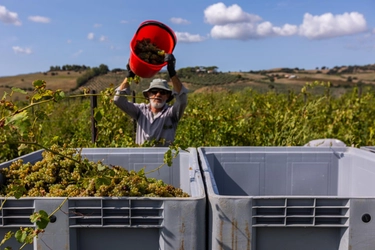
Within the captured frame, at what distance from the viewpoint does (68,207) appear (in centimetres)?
128

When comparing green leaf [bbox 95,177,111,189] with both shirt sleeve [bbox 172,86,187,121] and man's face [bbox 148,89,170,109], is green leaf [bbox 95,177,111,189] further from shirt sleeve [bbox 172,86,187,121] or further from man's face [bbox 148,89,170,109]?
man's face [bbox 148,89,170,109]

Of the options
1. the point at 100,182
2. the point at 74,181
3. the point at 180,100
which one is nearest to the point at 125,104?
the point at 180,100

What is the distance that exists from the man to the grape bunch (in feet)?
0.80

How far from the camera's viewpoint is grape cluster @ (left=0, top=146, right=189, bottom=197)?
138 cm

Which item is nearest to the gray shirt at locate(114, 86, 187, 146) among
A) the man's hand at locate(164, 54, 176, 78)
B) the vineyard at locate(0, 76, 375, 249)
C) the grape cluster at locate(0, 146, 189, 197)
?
the vineyard at locate(0, 76, 375, 249)

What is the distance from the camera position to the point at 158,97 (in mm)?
3090

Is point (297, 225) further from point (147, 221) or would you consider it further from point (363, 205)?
point (147, 221)

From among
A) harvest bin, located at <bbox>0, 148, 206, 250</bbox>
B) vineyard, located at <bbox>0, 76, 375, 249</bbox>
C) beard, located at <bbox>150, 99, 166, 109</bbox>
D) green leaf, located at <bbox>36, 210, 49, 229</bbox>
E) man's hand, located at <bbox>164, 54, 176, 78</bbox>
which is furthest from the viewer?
beard, located at <bbox>150, 99, 166, 109</bbox>

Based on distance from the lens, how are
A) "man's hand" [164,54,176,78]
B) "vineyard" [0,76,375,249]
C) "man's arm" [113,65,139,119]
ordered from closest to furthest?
"vineyard" [0,76,375,249] < "man's hand" [164,54,176,78] < "man's arm" [113,65,139,119]

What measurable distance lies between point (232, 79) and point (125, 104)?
84.5 ft

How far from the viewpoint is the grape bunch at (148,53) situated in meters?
2.65

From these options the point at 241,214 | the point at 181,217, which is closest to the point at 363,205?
the point at 241,214

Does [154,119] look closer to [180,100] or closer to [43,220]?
[180,100]

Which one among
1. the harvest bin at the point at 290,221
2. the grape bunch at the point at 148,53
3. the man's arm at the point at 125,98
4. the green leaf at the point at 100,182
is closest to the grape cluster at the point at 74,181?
the green leaf at the point at 100,182
